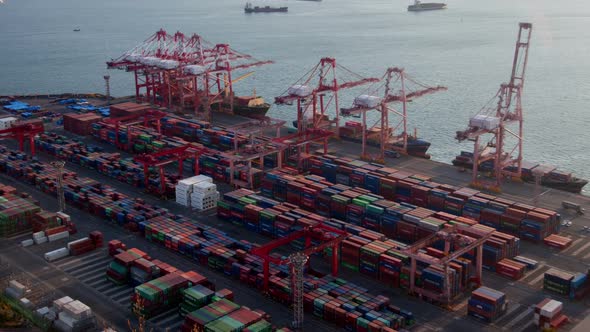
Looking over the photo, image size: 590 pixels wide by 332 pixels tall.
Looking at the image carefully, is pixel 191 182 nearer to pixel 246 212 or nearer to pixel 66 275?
pixel 246 212

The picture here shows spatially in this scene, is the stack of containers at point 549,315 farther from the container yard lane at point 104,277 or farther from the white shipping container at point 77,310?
the white shipping container at point 77,310

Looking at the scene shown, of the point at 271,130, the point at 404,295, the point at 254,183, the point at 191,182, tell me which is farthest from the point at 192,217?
the point at 271,130

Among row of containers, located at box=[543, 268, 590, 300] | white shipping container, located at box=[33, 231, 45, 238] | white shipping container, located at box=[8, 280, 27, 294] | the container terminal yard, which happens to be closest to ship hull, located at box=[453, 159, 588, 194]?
the container terminal yard

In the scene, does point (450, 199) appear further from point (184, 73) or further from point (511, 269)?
point (184, 73)

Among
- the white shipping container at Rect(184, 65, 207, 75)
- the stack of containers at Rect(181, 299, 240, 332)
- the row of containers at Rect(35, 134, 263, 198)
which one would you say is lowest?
the stack of containers at Rect(181, 299, 240, 332)

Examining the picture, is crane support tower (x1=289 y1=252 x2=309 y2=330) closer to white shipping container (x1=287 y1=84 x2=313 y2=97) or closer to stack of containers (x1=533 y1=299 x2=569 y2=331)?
stack of containers (x1=533 y1=299 x2=569 y2=331)

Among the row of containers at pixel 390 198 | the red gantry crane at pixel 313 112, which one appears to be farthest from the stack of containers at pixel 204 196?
the red gantry crane at pixel 313 112

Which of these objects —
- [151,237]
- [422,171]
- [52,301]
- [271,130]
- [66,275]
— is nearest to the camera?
[52,301]
